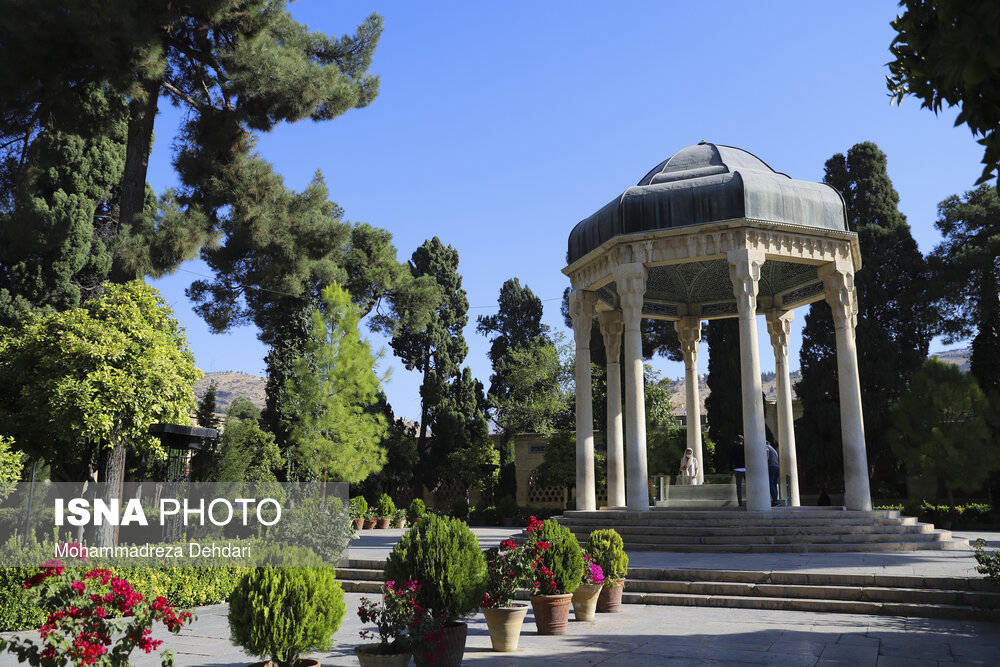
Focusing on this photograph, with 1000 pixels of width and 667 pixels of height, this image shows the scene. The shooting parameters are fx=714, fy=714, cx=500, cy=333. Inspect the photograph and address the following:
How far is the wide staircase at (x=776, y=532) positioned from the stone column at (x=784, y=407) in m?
3.05

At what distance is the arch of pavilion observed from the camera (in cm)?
1448

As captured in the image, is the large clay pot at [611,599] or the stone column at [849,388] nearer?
the large clay pot at [611,599]

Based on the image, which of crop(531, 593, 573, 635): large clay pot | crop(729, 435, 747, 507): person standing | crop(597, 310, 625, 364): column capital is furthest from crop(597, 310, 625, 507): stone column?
crop(531, 593, 573, 635): large clay pot

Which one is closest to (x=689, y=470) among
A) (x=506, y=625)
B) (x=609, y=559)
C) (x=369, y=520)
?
(x=609, y=559)

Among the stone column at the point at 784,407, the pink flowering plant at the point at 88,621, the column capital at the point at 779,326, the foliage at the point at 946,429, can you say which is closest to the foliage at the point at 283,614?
the pink flowering plant at the point at 88,621

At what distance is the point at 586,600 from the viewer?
8.44 m

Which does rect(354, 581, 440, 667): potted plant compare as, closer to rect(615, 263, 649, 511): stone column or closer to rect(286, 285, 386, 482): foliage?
rect(615, 263, 649, 511): stone column

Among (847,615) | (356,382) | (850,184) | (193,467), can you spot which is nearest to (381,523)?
(356,382)

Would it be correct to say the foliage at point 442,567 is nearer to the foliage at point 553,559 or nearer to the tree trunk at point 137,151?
the foliage at point 553,559

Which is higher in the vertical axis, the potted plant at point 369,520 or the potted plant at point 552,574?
the potted plant at point 552,574

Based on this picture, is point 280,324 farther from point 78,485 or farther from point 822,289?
point 822,289

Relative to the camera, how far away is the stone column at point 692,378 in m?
19.8

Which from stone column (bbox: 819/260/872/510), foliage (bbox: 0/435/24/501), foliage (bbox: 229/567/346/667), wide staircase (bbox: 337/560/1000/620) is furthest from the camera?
stone column (bbox: 819/260/872/510)

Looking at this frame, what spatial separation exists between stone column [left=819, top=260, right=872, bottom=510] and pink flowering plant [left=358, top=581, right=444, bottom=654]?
1138cm
